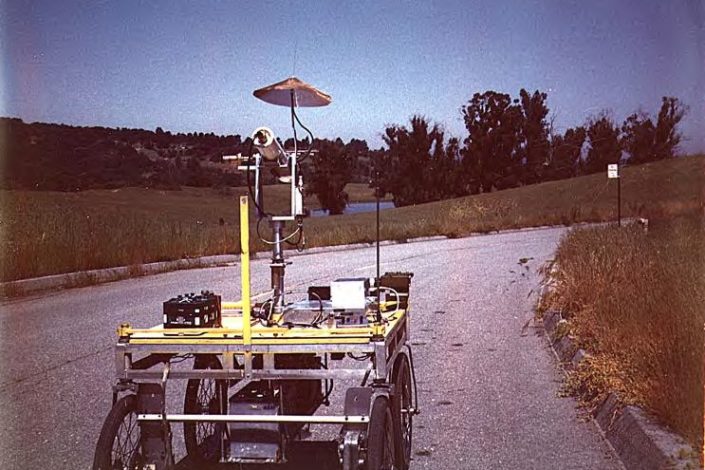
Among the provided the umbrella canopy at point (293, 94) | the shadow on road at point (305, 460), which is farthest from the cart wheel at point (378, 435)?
the umbrella canopy at point (293, 94)

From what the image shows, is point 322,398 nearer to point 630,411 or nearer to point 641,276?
point 630,411

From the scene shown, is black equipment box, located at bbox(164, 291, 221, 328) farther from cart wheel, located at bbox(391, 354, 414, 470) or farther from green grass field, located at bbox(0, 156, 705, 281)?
green grass field, located at bbox(0, 156, 705, 281)

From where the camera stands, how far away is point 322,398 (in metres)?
5.97

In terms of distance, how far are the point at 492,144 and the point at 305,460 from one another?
89.0 metres

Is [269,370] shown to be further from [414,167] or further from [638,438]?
[414,167]

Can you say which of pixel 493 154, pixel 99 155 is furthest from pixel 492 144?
pixel 99 155

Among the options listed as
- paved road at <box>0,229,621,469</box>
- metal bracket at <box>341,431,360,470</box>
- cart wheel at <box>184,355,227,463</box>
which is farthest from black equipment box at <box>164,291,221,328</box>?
paved road at <box>0,229,621,469</box>

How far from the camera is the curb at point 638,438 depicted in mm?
4863

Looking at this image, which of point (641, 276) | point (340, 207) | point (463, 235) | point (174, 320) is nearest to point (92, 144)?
point (463, 235)

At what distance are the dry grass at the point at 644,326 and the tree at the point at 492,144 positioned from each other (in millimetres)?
79823

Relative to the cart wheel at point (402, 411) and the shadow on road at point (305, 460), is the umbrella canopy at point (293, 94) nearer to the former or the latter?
the cart wheel at point (402, 411)

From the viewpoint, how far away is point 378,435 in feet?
13.9

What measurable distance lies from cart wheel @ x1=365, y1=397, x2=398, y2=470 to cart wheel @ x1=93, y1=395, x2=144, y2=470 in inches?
53.4

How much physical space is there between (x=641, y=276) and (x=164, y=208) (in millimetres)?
60797
